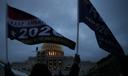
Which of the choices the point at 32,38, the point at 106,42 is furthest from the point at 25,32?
the point at 106,42

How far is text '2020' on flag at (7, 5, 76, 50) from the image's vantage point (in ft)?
46.6

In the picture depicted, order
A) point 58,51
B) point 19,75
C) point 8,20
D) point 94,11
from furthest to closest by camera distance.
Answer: point 58,51 < point 19,75 < point 8,20 < point 94,11

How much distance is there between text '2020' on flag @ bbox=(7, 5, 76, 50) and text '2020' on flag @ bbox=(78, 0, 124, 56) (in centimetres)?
68

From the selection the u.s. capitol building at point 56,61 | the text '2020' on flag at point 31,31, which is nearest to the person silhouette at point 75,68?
the text '2020' on flag at point 31,31

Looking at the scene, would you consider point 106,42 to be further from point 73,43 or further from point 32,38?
point 32,38

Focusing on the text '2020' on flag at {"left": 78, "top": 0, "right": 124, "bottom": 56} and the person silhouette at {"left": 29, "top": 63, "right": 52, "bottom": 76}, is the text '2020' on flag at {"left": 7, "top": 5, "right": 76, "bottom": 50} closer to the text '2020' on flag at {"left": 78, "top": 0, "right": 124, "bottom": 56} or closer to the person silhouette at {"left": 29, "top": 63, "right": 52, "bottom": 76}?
the text '2020' on flag at {"left": 78, "top": 0, "right": 124, "bottom": 56}

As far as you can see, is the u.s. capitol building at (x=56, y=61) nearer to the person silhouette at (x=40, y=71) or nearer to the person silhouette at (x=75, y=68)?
the person silhouette at (x=75, y=68)

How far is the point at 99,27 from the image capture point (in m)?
13.7

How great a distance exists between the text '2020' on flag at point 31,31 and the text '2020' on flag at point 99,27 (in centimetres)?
68

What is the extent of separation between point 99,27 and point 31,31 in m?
1.83

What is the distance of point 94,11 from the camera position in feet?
46.2

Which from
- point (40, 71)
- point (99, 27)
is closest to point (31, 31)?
point (99, 27)

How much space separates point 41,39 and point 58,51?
131 metres

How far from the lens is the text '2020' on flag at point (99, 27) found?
43.6ft
